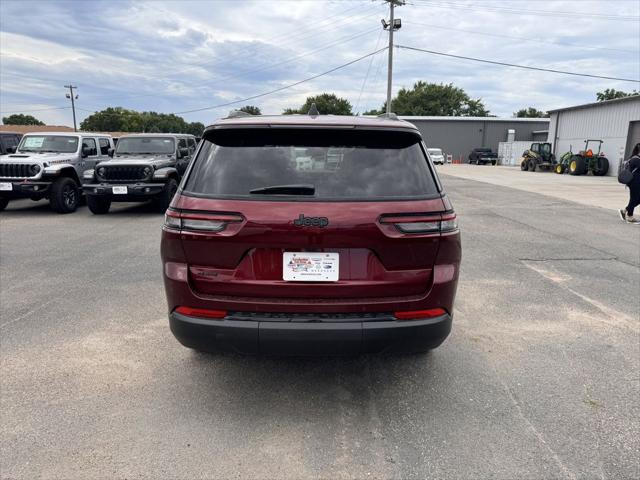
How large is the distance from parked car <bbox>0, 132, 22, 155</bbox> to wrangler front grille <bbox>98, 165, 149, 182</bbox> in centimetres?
519

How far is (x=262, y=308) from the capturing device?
8.16 ft

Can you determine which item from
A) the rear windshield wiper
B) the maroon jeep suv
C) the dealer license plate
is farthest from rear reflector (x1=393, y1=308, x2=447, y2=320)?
the rear windshield wiper

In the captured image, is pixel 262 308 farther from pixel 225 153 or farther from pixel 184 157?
pixel 184 157

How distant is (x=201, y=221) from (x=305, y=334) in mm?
842

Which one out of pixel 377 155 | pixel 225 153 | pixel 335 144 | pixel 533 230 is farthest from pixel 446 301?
pixel 533 230

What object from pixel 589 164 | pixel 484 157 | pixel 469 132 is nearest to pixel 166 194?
pixel 589 164

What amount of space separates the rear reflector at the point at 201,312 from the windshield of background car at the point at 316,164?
2.14ft

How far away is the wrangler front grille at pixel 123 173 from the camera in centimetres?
1022

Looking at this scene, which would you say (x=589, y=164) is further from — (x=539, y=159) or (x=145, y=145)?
(x=145, y=145)

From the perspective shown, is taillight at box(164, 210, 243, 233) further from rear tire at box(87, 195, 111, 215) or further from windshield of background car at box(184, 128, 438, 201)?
rear tire at box(87, 195, 111, 215)

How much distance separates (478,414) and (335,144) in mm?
1888

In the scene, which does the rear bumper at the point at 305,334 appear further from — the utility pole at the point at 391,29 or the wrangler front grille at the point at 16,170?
the utility pole at the point at 391,29

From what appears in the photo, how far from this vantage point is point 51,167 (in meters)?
10.7

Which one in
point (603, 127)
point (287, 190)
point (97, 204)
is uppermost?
point (603, 127)
